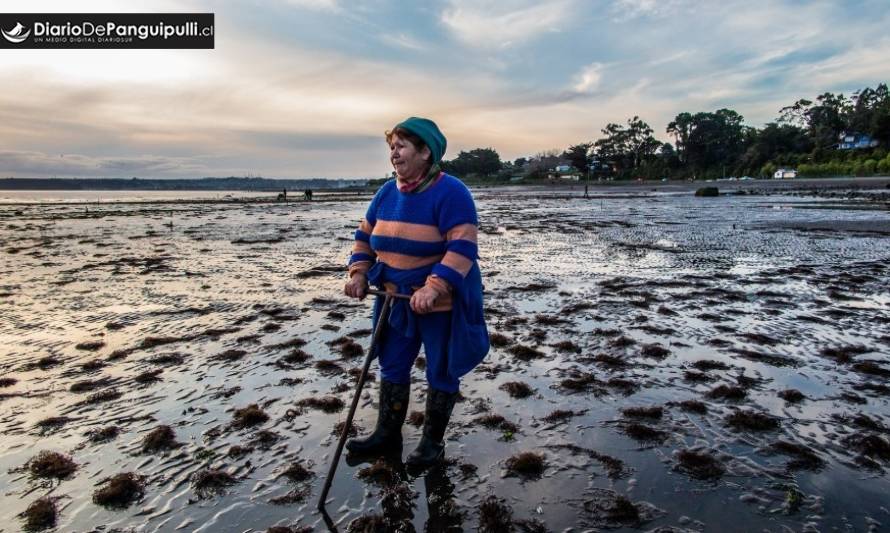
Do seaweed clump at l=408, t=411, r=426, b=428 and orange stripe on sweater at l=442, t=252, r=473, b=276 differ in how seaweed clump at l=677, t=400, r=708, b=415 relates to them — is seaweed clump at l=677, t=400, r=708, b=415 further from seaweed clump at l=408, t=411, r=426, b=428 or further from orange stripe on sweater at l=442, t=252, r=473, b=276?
orange stripe on sweater at l=442, t=252, r=473, b=276

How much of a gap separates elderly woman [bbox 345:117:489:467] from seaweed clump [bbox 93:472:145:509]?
5.04 ft

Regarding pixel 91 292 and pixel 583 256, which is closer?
pixel 91 292

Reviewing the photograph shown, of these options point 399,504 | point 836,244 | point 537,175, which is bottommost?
point 399,504

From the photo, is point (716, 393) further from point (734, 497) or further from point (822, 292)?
point (822, 292)

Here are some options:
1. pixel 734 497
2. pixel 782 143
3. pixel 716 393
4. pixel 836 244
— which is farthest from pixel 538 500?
pixel 782 143

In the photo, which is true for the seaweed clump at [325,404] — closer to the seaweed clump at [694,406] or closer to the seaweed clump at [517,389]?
the seaweed clump at [517,389]

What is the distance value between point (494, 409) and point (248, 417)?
2325 mm

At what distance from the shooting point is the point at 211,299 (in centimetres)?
955

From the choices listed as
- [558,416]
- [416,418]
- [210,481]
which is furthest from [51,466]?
[558,416]

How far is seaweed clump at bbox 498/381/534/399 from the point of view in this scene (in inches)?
203

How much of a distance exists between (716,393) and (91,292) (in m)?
11.1

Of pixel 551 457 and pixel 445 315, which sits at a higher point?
pixel 445 315

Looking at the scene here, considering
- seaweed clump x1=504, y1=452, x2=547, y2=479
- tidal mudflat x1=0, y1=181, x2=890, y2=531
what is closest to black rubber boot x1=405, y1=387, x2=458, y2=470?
tidal mudflat x1=0, y1=181, x2=890, y2=531

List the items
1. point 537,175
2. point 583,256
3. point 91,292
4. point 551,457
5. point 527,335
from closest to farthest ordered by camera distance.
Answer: point 551,457 → point 527,335 → point 91,292 → point 583,256 → point 537,175
